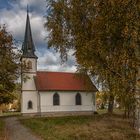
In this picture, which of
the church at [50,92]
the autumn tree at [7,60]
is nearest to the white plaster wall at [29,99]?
the church at [50,92]

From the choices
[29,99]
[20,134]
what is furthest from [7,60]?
[29,99]

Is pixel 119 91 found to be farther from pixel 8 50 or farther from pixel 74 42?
pixel 8 50

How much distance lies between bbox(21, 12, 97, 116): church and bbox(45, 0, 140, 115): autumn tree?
3295 cm

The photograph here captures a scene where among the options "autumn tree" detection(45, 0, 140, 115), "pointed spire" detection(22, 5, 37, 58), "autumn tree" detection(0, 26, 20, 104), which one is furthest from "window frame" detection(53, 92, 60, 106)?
"autumn tree" detection(45, 0, 140, 115)

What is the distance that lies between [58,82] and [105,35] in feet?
130

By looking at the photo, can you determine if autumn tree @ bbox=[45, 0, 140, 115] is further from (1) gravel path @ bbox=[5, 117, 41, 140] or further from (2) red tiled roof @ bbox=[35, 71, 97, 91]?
(2) red tiled roof @ bbox=[35, 71, 97, 91]

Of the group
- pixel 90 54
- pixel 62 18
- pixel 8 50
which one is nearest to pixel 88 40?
pixel 90 54

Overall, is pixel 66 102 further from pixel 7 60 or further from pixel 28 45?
pixel 7 60

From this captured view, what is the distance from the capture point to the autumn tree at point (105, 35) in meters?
19.8

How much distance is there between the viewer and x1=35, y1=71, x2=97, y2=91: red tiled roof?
192 ft

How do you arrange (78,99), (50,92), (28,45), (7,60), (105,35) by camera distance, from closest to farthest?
(105,35) < (7,60) < (50,92) < (28,45) < (78,99)

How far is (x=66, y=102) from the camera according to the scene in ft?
196

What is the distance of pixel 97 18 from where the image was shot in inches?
851

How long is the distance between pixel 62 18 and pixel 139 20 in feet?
21.8
